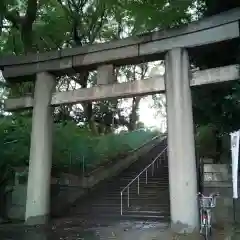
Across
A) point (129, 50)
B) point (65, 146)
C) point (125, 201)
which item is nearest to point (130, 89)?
point (129, 50)

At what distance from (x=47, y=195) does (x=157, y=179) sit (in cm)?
484

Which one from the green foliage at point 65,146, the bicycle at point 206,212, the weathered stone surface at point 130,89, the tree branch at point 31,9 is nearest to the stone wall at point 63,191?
the green foliage at point 65,146

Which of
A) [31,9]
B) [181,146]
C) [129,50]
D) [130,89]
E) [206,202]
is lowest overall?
[206,202]

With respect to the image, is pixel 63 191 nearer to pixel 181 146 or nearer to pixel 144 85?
pixel 144 85

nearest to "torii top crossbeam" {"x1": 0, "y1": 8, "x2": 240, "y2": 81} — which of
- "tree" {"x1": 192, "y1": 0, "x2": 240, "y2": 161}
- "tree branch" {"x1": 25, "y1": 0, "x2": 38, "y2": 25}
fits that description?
"tree" {"x1": 192, "y1": 0, "x2": 240, "y2": 161}

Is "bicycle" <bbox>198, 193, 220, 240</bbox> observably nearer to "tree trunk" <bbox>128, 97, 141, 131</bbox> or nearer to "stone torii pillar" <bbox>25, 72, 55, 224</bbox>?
"stone torii pillar" <bbox>25, 72, 55, 224</bbox>

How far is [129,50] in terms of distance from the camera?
40.5 ft

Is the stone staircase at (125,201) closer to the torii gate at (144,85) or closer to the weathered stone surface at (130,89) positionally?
the torii gate at (144,85)

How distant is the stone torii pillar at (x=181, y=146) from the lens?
10766 mm

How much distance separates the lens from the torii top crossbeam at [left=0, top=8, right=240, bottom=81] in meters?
11.0

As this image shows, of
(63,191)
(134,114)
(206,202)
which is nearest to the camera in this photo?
(206,202)

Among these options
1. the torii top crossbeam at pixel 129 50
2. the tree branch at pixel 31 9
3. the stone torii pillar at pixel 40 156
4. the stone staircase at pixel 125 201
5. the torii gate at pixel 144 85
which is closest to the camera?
the torii gate at pixel 144 85

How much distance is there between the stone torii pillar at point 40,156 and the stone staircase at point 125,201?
1.22m

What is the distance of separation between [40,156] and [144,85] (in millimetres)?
4144
